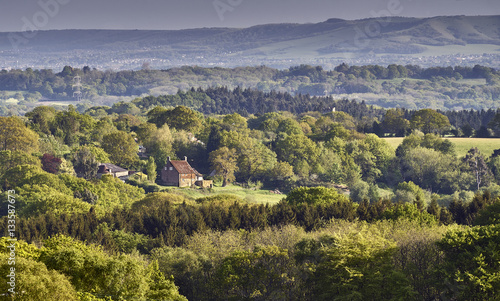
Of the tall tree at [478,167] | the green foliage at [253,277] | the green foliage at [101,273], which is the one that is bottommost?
the tall tree at [478,167]

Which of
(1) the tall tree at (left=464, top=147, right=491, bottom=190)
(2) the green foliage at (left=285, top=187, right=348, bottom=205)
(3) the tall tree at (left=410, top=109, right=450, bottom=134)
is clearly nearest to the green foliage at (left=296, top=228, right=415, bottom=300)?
(2) the green foliage at (left=285, top=187, right=348, bottom=205)

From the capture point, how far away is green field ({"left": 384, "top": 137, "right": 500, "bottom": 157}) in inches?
5586

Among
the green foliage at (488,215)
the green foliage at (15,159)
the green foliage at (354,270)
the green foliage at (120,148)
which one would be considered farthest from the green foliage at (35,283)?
the green foliage at (120,148)

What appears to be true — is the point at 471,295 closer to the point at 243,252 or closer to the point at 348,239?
the point at 348,239

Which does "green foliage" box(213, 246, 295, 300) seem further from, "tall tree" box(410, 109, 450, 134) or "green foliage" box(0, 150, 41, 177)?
"tall tree" box(410, 109, 450, 134)

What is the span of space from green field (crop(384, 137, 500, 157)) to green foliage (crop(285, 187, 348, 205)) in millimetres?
60374

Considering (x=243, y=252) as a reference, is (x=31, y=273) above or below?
above

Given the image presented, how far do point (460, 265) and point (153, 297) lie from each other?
19255mm

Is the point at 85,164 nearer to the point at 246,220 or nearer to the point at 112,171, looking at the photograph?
the point at 112,171

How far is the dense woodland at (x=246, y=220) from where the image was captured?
45.4 meters

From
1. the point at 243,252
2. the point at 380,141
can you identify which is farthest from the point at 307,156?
the point at 243,252

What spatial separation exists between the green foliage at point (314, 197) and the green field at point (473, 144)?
60374mm

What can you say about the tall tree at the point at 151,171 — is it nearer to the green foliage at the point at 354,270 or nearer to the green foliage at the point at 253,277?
the green foliage at the point at 253,277

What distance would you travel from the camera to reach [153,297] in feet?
139
